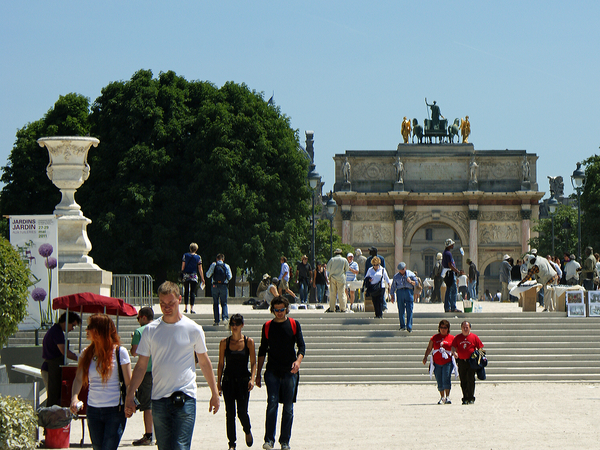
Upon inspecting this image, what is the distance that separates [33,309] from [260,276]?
19.5m

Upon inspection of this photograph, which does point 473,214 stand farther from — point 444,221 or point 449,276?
point 449,276

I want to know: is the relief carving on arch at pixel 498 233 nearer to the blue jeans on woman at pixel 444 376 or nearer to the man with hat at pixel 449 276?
the man with hat at pixel 449 276

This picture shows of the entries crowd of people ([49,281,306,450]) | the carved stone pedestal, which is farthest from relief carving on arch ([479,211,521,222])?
crowd of people ([49,281,306,450])

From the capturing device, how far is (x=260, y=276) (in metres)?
38.2

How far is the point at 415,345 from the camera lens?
1955 centimetres

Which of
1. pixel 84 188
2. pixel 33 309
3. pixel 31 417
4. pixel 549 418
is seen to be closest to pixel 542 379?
pixel 549 418

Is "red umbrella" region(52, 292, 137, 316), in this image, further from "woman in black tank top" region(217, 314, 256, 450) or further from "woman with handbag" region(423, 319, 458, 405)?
"woman with handbag" region(423, 319, 458, 405)

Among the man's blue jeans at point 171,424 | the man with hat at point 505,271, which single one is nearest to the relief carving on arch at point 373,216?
the man with hat at point 505,271

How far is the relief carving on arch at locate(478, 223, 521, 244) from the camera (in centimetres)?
6700

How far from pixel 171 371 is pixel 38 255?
40.3 ft

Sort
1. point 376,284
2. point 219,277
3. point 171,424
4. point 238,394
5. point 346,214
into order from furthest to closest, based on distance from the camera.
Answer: point 346,214 < point 376,284 < point 219,277 < point 238,394 < point 171,424

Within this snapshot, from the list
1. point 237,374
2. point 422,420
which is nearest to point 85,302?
point 237,374

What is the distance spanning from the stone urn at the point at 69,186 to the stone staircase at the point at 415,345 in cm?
211

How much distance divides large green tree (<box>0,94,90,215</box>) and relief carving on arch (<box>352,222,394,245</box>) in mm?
27921
